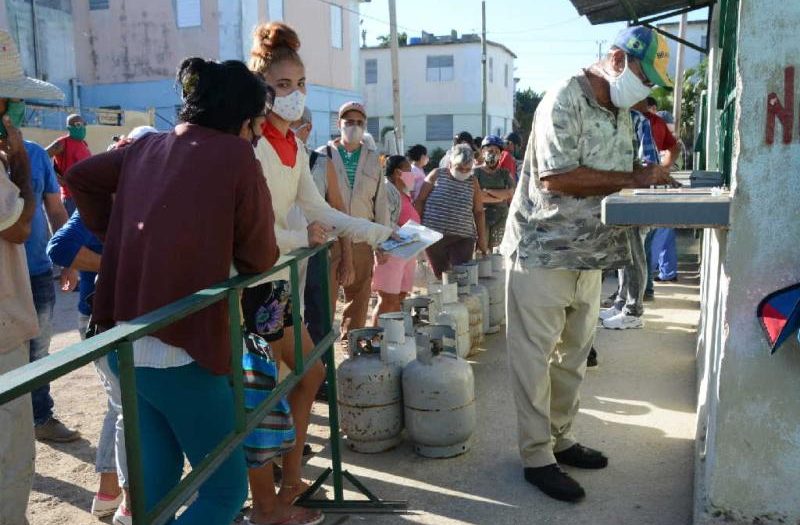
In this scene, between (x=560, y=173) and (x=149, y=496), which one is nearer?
(x=149, y=496)

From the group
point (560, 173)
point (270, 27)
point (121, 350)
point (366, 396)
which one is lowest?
point (366, 396)

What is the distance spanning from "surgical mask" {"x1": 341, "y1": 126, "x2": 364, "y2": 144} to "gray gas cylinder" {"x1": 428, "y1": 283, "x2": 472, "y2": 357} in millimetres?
1182

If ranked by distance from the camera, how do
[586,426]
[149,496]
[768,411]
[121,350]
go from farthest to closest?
[586,426] < [768,411] < [149,496] < [121,350]

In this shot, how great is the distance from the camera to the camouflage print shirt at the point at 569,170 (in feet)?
10.6

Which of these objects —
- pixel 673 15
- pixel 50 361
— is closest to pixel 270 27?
pixel 50 361

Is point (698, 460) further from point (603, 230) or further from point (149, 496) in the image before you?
point (149, 496)

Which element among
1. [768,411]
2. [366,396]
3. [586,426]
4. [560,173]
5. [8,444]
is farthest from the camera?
[586,426]

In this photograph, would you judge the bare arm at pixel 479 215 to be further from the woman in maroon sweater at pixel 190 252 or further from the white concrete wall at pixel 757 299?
the woman in maroon sweater at pixel 190 252

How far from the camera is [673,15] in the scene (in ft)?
21.1

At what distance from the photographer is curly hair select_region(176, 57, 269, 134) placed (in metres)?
2.23

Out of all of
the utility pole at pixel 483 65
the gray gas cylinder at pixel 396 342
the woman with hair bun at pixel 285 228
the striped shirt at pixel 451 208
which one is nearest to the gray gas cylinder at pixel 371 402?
the gray gas cylinder at pixel 396 342

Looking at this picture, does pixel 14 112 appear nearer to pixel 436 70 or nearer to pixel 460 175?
pixel 460 175

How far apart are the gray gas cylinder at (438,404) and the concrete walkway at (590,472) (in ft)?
0.33

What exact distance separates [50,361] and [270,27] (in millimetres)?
2199
